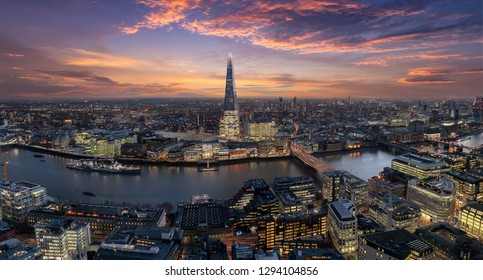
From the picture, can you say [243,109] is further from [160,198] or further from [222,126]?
[160,198]

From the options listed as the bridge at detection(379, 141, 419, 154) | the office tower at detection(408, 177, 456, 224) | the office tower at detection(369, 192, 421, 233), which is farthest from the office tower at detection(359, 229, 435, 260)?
the bridge at detection(379, 141, 419, 154)

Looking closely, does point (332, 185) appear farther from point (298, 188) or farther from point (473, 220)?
point (473, 220)

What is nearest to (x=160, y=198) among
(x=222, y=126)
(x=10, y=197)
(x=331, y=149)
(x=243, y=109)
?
(x=10, y=197)

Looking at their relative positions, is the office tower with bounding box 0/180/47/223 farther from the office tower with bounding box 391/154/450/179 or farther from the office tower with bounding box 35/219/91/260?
the office tower with bounding box 391/154/450/179

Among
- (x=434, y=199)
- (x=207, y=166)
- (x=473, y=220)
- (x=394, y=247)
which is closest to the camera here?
(x=394, y=247)

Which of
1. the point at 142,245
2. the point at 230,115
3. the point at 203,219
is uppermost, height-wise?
the point at 230,115

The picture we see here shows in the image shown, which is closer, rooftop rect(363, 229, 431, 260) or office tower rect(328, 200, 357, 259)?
rooftop rect(363, 229, 431, 260)

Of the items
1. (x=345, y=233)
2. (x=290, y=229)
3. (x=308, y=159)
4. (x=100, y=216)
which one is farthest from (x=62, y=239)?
(x=308, y=159)
